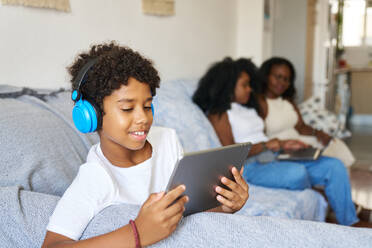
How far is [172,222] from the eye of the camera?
2.25 feet

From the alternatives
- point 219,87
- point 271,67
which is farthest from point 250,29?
point 219,87

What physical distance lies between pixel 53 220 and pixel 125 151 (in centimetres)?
25

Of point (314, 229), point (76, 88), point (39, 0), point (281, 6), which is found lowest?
point (314, 229)

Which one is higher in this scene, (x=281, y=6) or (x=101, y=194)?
(x=281, y=6)

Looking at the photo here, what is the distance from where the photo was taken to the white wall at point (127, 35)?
1393 millimetres

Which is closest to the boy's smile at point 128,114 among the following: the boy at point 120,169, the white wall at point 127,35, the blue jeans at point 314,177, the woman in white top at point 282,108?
the boy at point 120,169

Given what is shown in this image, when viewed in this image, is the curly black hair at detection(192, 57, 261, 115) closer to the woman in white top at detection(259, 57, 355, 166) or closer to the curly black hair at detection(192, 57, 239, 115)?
the curly black hair at detection(192, 57, 239, 115)

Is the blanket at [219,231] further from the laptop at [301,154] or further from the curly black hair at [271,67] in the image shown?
the curly black hair at [271,67]

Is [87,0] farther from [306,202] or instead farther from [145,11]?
[306,202]

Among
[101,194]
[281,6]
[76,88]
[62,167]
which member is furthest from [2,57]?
[281,6]

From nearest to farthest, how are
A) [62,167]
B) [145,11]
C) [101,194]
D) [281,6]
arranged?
1. [101,194]
2. [62,167]
3. [145,11]
4. [281,6]

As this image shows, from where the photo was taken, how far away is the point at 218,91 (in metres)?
2.11

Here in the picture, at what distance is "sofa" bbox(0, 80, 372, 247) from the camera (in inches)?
27.3

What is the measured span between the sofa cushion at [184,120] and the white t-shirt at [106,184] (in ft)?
2.31
